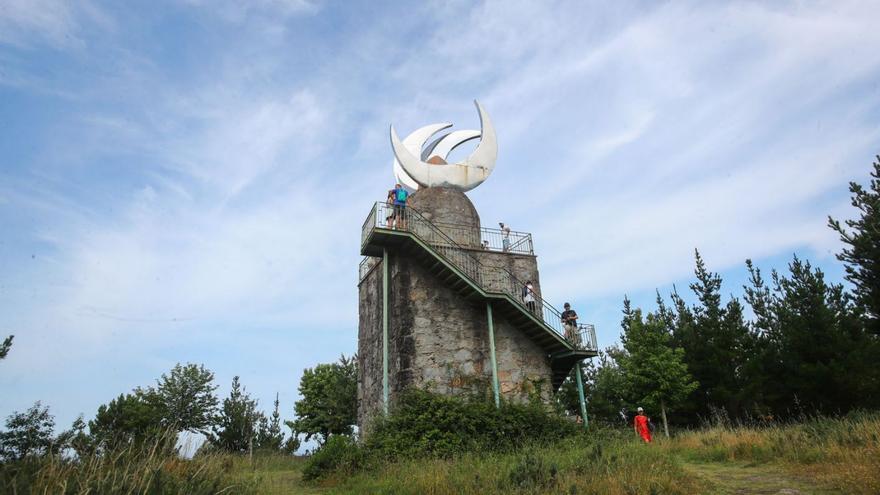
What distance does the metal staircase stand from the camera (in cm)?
1520

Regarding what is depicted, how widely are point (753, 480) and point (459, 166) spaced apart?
532 inches

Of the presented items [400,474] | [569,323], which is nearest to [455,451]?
[400,474]

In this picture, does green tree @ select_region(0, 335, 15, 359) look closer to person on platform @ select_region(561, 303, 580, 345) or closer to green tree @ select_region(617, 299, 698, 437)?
person on platform @ select_region(561, 303, 580, 345)

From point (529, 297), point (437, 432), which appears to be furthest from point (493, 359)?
point (437, 432)

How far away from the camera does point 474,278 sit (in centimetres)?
1641

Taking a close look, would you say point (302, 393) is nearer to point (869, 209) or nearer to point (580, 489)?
point (580, 489)

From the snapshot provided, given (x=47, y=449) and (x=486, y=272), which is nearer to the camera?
(x=47, y=449)

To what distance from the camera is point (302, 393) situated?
28.8m

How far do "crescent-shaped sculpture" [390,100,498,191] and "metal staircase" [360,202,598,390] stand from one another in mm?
2616

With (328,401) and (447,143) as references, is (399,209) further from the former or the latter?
(328,401)

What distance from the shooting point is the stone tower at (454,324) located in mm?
15125

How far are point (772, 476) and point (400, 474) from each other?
669 centimetres

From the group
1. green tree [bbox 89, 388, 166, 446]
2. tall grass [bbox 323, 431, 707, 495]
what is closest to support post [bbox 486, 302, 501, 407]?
tall grass [bbox 323, 431, 707, 495]

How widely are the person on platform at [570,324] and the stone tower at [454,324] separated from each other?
7 cm
